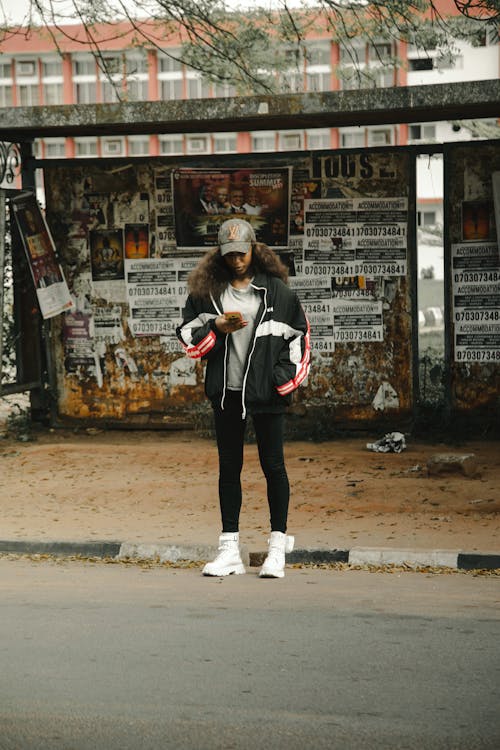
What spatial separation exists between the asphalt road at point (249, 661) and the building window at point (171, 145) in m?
66.2

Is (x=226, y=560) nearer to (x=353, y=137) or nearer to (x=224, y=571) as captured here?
(x=224, y=571)

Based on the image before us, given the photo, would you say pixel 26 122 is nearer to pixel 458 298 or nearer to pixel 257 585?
pixel 458 298

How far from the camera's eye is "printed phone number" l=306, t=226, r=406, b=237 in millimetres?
11430

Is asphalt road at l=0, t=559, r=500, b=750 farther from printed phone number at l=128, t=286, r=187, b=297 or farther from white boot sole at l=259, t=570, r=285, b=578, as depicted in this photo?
printed phone number at l=128, t=286, r=187, b=297

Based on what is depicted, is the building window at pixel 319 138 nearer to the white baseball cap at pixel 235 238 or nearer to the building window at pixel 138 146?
the building window at pixel 138 146

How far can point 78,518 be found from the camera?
8.76 metres

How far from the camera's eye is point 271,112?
980cm

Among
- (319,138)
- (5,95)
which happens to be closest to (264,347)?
(5,95)

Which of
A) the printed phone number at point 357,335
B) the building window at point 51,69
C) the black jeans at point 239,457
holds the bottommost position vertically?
the black jeans at point 239,457

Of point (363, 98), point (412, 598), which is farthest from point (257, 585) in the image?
point (363, 98)

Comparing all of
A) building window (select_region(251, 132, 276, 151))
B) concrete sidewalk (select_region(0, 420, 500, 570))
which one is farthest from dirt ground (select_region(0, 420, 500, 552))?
building window (select_region(251, 132, 276, 151))

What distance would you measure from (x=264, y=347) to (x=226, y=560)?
125 cm

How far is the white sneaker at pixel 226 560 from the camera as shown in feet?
22.9

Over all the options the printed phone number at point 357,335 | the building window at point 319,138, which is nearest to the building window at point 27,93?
the building window at point 319,138
